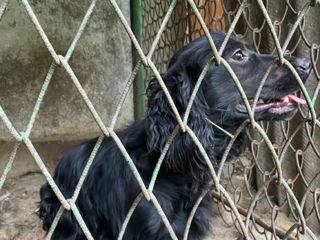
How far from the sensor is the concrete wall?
334 centimetres

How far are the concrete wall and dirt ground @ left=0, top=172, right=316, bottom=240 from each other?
0.46 metres

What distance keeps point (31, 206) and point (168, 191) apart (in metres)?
1.76

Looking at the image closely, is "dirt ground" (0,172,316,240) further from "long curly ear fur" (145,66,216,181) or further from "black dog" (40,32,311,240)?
"long curly ear fur" (145,66,216,181)

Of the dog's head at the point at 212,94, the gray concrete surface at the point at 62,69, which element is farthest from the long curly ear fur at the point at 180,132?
the gray concrete surface at the point at 62,69

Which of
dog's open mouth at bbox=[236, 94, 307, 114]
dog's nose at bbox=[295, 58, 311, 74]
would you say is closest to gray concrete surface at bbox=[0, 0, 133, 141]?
dog's open mouth at bbox=[236, 94, 307, 114]

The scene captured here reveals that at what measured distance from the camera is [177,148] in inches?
57.0

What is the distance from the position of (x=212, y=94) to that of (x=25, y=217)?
81.1 inches

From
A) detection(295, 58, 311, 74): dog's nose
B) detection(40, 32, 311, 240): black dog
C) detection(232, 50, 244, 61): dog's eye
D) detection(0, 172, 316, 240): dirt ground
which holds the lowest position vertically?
detection(0, 172, 316, 240): dirt ground

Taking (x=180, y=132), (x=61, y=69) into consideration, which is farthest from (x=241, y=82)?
(x=61, y=69)

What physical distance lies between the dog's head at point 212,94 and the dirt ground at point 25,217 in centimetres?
89

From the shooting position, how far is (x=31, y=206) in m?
2.82

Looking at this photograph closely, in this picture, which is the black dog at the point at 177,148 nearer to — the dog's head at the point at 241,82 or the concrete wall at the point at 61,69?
the dog's head at the point at 241,82

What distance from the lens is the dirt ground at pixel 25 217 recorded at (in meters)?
2.32

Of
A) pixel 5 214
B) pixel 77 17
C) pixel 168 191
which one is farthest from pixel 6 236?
pixel 77 17
